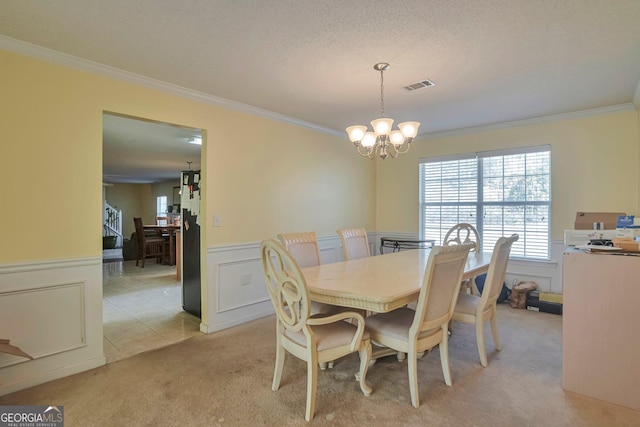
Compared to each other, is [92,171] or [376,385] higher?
[92,171]

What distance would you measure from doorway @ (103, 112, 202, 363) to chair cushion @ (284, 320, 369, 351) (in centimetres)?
168

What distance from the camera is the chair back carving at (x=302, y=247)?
2.86 metres

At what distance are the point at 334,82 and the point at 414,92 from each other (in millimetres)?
818

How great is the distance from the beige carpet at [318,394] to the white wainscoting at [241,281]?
1.74ft

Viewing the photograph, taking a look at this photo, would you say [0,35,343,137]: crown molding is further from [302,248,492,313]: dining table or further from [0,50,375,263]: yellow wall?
[302,248,492,313]: dining table

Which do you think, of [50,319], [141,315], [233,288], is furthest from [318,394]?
[141,315]

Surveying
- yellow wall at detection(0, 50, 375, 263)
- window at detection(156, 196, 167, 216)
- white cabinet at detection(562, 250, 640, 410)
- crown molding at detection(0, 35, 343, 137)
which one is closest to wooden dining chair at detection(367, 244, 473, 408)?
white cabinet at detection(562, 250, 640, 410)

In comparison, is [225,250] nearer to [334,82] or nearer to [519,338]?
[334,82]

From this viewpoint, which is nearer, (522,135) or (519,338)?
(519,338)

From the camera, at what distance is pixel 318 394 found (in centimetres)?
216

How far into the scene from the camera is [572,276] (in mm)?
2176

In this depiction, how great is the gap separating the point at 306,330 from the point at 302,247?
3.61 ft

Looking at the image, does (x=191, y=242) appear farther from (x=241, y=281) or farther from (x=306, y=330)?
(x=306, y=330)

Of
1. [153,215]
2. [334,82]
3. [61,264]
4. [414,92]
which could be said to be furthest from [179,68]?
[153,215]
